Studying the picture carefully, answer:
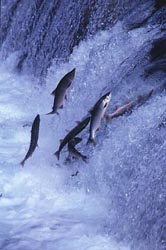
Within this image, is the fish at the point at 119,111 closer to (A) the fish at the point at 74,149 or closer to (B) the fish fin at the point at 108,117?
(B) the fish fin at the point at 108,117

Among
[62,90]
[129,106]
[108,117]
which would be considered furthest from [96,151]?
[62,90]

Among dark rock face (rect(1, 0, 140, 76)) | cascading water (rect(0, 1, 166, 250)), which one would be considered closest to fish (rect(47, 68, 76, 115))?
cascading water (rect(0, 1, 166, 250))

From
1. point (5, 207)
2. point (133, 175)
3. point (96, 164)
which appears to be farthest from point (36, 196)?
point (133, 175)

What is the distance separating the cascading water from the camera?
324 centimetres

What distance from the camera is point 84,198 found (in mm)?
3711

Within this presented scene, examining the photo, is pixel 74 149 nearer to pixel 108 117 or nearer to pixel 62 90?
pixel 108 117

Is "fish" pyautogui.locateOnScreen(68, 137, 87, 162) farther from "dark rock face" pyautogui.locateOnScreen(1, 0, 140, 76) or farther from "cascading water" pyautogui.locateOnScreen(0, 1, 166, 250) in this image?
"dark rock face" pyautogui.locateOnScreen(1, 0, 140, 76)

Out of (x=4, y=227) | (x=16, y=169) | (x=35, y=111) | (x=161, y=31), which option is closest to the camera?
(x=4, y=227)

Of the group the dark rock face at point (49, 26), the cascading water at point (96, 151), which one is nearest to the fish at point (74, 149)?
the cascading water at point (96, 151)

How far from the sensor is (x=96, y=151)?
389cm

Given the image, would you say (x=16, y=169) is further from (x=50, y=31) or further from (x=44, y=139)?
(x=50, y=31)

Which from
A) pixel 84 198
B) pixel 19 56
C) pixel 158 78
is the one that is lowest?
pixel 19 56

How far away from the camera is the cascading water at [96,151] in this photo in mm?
3244

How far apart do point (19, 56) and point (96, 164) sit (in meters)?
3.62
